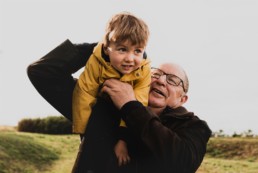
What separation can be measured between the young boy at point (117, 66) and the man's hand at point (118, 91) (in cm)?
5

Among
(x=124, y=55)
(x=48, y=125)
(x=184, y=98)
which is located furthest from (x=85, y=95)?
(x=48, y=125)

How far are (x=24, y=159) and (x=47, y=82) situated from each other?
12.2 m

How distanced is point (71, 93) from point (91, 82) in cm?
21

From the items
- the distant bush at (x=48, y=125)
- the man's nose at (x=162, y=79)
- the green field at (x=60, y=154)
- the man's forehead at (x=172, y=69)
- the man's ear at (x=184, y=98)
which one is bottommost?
the distant bush at (x=48, y=125)

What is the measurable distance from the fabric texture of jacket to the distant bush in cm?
1994

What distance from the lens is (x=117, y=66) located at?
3336 millimetres

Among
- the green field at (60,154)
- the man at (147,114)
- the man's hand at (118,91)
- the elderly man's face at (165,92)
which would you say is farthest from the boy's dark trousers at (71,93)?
the green field at (60,154)

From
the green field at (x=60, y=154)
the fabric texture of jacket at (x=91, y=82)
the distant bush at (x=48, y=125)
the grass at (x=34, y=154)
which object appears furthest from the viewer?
the distant bush at (x=48, y=125)

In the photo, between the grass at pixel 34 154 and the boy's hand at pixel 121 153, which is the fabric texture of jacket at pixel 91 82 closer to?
the boy's hand at pixel 121 153

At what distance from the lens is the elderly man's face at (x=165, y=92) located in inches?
145

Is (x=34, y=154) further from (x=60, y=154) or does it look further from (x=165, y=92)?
(x=165, y=92)

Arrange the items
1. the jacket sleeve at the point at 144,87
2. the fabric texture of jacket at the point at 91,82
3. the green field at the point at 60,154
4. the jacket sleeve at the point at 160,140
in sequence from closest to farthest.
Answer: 1. the jacket sleeve at the point at 160,140
2. the fabric texture of jacket at the point at 91,82
3. the jacket sleeve at the point at 144,87
4. the green field at the point at 60,154

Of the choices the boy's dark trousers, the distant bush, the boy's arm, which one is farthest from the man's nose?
the distant bush

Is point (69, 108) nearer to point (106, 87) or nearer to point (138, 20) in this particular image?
point (106, 87)
